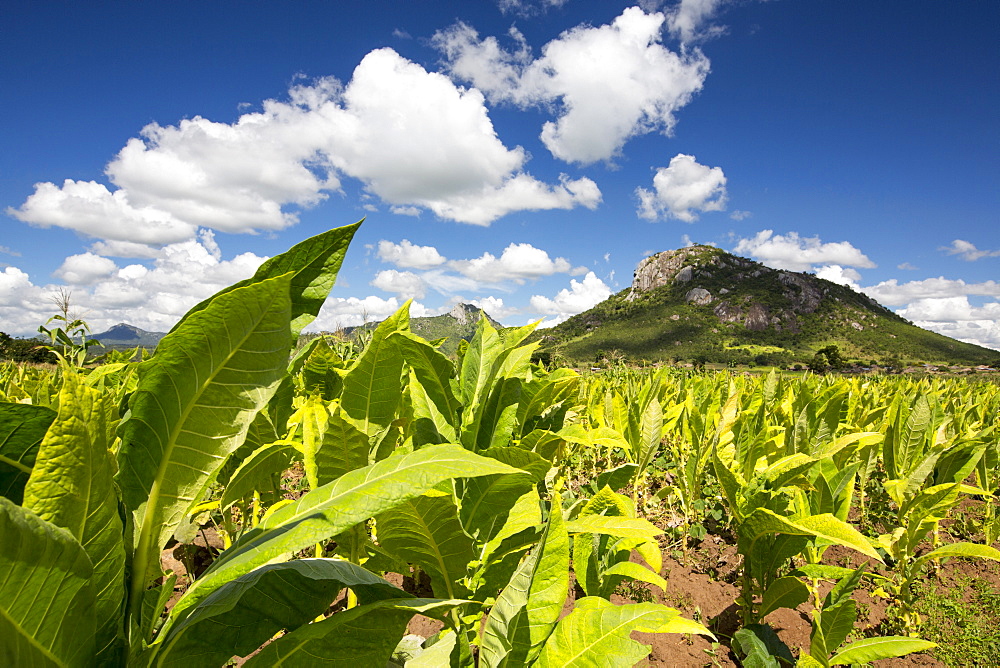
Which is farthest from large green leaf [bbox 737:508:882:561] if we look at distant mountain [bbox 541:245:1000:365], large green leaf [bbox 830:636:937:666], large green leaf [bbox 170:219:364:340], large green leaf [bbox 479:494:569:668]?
distant mountain [bbox 541:245:1000:365]

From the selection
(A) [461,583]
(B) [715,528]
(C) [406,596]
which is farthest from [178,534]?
(B) [715,528]

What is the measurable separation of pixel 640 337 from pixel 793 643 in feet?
360

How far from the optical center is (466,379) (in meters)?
1.56

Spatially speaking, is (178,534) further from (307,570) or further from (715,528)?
(715,528)

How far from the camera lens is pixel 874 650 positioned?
1.91 metres

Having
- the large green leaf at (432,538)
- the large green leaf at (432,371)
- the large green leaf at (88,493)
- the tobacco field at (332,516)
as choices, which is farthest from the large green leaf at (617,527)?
the large green leaf at (88,493)

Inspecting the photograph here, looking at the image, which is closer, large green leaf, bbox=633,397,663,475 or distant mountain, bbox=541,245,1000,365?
large green leaf, bbox=633,397,663,475

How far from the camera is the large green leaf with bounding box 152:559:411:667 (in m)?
0.71

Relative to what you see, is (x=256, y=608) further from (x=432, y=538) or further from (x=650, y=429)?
(x=650, y=429)

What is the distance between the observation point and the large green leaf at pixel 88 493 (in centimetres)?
60

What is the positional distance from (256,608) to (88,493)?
32 cm

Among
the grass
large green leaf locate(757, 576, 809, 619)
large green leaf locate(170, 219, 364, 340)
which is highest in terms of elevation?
large green leaf locate(170, 219, 364, 340)

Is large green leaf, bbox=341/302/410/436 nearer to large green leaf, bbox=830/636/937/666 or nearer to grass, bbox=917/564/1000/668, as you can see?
large green leaf, bbox=830/636/937/666

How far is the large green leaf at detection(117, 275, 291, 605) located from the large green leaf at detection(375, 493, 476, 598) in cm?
40
